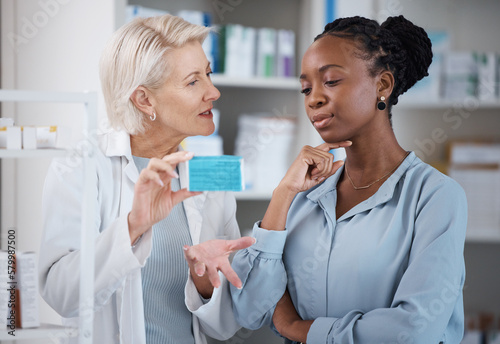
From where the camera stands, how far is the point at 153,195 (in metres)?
1.08

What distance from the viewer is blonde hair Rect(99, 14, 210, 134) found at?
1317 millimetres

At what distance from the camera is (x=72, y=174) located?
1.24 m

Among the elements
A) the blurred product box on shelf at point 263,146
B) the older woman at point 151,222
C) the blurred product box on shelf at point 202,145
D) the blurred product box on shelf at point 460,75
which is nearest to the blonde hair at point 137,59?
the older woman at point 151,222

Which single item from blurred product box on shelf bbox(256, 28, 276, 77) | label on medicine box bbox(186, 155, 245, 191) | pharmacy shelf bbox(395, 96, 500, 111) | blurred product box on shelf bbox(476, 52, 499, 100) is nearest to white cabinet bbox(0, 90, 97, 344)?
label on medicine box bbox(186, 155, 245, 191)

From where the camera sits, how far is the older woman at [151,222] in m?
1.18

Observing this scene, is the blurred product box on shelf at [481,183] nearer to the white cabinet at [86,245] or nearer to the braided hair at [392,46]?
the braided hair at [392,46]

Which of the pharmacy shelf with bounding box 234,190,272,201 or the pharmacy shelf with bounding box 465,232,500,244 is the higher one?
the pharmacy shelf with bounding box 234,190,272,201

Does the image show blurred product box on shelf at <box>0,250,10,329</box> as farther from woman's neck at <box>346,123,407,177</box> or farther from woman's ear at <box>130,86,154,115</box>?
woman's neck at <box>346,123,407,177</box>

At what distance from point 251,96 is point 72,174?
158 cm

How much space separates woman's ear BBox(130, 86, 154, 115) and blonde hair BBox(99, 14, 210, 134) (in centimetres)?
1

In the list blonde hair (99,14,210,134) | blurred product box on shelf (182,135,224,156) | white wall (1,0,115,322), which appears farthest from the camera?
blurred product box on shelf (182,135,224,156)

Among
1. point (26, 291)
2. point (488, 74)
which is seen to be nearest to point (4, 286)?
point (26, 291)

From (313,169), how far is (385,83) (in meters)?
0.25

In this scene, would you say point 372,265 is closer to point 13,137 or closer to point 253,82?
point 13,137
